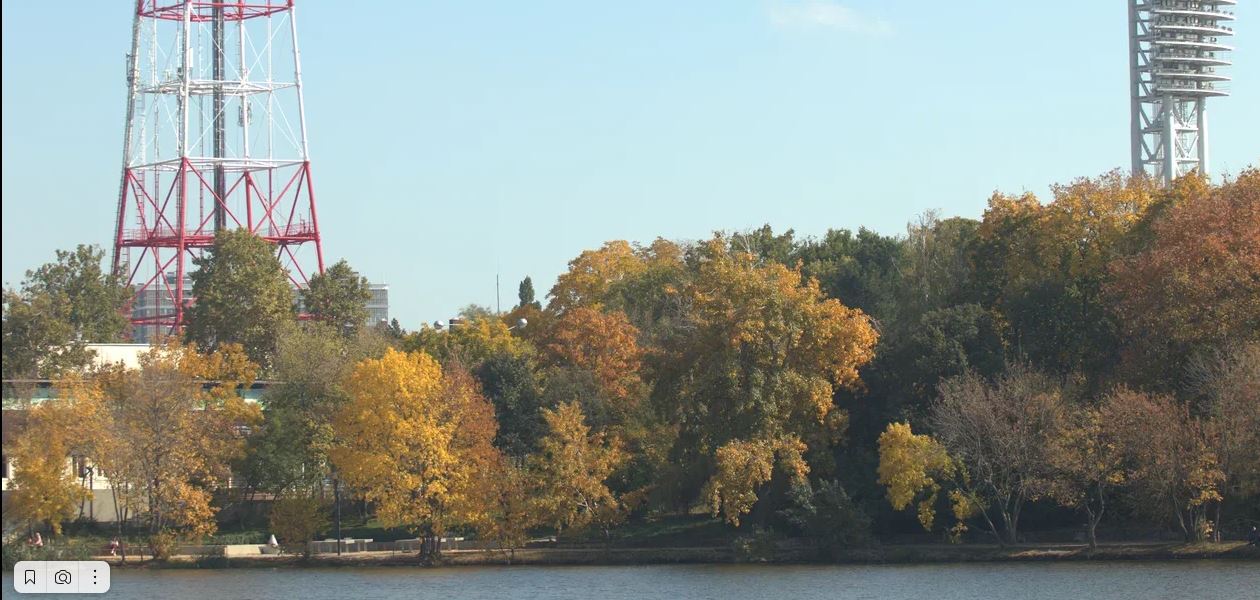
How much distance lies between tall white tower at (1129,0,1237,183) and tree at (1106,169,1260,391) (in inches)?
3185

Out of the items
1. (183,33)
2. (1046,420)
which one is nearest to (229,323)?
(183,33)

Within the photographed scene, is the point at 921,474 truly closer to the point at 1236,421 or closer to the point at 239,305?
the point at 1236,421

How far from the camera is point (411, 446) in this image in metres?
54.4

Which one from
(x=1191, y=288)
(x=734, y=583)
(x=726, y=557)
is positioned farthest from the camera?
(x=726, y=557)

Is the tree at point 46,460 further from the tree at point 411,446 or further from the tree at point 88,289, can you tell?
the tree at point 88,289

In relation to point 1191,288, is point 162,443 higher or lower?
lower

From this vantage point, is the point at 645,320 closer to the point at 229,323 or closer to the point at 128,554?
the point at 229,323

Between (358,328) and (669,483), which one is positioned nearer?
(669,483)

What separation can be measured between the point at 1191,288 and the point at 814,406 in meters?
11.8

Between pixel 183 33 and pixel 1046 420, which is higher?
→ pixel 183 33

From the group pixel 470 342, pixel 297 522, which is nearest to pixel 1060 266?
pixel 470 342

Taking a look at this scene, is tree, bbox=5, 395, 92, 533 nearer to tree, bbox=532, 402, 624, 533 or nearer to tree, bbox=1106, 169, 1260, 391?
tree, bbox=532, 402, 624, 533

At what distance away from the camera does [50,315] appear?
63.8 m

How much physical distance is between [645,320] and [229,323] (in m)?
17.6
